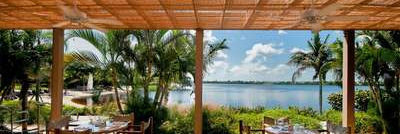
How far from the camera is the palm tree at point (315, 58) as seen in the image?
14802mm

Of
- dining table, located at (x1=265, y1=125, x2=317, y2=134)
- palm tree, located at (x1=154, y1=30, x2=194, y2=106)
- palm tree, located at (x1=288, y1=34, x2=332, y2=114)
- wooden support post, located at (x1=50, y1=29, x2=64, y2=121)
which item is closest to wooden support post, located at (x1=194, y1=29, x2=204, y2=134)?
palm tree, located at (x1=154, y1=30, x2=194, y2=106)

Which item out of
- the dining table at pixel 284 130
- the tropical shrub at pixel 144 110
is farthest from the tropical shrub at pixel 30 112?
the dining table at pixel 284 130

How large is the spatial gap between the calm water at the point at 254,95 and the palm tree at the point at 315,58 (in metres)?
0.96

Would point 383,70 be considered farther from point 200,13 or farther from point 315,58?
point 315,58

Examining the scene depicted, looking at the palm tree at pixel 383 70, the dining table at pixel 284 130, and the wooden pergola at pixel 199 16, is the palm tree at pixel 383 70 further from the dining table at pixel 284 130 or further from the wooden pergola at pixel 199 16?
the dining table at pixel 284 130

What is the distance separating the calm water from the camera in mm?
9555

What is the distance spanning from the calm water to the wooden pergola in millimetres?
1841

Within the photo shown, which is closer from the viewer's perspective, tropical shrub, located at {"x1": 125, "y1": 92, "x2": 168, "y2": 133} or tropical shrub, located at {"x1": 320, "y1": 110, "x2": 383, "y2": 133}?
tropical shrub, located at {"x1": 320, "y1": 110, "x2": 383, "y2": 133}

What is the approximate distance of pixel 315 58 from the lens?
49.9 ft

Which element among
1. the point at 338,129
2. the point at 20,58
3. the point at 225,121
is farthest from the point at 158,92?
the point at 338,129

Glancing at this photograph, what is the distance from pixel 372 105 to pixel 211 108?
366cm

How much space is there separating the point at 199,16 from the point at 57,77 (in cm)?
344

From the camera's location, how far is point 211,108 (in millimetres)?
8930

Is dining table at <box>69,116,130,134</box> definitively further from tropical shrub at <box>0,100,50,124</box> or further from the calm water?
tropical shrub at <box>0,100,50,124</box>
